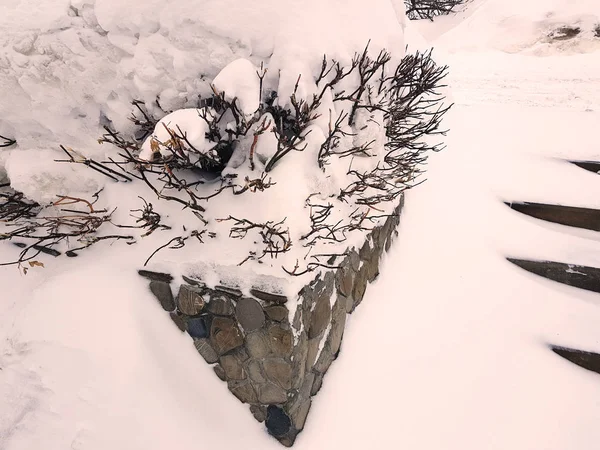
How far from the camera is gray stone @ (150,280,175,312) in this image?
2.12 m

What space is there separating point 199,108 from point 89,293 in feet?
4.02

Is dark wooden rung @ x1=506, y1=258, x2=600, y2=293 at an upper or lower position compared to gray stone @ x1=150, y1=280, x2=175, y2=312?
lower

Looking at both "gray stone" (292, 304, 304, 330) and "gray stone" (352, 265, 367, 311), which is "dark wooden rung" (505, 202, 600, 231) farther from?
"gray stone" (292, 304, 304, 330)

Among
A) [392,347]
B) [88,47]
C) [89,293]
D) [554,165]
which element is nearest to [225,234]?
[89,293]

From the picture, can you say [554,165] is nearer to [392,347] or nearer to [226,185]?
[392,347]

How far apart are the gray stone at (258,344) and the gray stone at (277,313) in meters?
0.14

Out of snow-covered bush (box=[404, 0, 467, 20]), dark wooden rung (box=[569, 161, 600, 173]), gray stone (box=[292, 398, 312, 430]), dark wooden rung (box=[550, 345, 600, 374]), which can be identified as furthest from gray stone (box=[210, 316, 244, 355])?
snow-covered bush (box=[404, 0, 467, 20])

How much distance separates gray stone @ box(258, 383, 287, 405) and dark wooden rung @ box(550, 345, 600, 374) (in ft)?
7.95

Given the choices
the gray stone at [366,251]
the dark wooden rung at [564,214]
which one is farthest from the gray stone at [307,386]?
the dark wooden rung at [564,214]

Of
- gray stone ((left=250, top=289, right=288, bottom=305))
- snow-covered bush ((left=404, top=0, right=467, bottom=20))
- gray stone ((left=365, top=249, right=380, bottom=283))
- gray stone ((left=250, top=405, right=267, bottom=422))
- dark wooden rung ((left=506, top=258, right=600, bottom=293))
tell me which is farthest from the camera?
snow-covered bush ((left=404, top=0, right=467, bottom=20))

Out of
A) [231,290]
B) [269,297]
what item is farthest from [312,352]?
[231,290]

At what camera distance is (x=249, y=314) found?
2.00 metres

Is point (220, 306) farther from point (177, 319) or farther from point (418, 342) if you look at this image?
point (418, 342)

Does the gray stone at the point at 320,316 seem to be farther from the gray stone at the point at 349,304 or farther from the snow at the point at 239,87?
the snow at the point at 239,87
